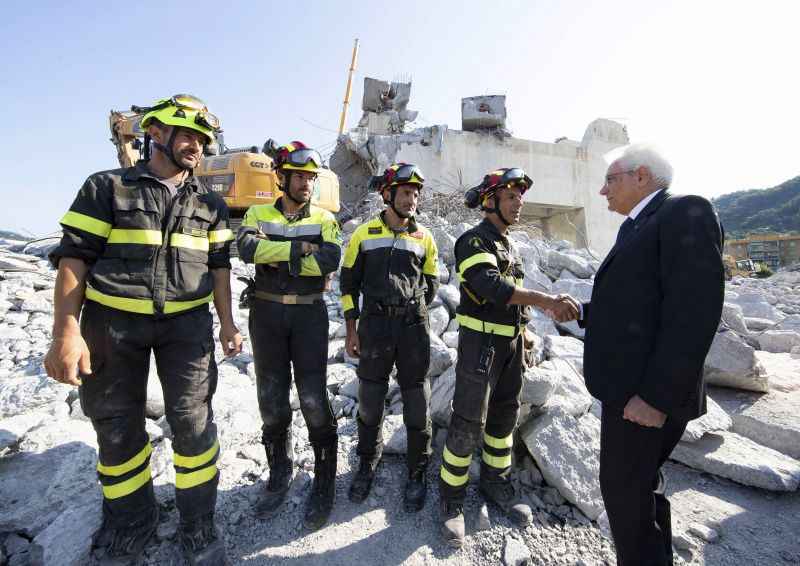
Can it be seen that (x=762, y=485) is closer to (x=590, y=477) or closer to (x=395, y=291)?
(x=590, y=477)

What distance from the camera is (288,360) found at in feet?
8.08

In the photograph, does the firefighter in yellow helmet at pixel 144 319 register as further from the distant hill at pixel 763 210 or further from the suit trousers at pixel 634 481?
the distant hill at pixel 763 210

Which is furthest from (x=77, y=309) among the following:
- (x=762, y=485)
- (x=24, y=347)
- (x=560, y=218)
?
(x=560, y=218)

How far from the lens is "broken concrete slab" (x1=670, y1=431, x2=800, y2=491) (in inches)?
110

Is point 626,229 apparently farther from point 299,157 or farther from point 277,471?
point 277,471

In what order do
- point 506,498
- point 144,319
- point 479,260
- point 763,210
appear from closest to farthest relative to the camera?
1. point 144,319
2. point 479,260
3. point 506,498
4. point 763,210

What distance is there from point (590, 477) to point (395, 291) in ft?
5.97

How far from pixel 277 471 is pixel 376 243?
1.65m

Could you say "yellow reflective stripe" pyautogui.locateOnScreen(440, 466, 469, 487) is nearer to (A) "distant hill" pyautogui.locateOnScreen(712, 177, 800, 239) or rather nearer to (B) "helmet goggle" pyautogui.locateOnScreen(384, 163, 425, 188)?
A: (B) "helmet goggle" pyautogui.locateOnScreen(384, 163, 425, 188)

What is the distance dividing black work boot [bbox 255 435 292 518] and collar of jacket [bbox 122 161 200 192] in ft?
5.36

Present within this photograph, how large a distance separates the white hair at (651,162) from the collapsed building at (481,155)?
10926mm

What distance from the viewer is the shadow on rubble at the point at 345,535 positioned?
214 centimetres

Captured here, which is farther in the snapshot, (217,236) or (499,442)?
(499,442)

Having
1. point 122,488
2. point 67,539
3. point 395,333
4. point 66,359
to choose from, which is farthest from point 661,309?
point 67,539
